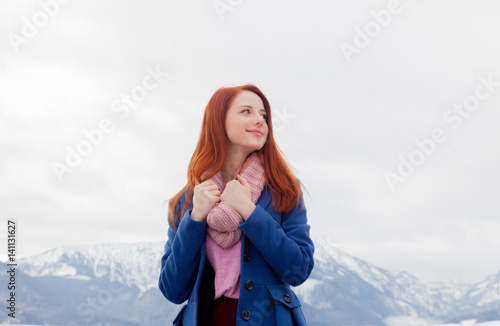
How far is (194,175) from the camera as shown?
7.10 feet

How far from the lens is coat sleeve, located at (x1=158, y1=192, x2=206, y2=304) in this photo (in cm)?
195

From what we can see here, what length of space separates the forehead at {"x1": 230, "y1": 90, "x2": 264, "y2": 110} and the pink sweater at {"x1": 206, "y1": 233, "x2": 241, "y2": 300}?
579mm

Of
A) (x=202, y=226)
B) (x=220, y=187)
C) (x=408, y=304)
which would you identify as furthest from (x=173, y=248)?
(x=408, y=304)

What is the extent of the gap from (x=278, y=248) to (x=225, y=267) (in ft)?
0.76

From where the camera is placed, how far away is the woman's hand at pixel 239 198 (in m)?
1.93

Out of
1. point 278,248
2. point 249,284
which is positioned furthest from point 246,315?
point 278,248

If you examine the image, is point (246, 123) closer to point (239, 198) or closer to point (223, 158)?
point (223, 158)

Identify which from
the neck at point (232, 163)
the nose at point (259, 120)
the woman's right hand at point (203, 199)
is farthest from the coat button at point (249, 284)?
the nose at point (259, 120)

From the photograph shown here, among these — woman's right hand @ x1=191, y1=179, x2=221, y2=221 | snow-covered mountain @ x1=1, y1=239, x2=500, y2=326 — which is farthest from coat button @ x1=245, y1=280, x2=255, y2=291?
snow-covered mountain @ x1=1, y1=239, x2=500, y2=326

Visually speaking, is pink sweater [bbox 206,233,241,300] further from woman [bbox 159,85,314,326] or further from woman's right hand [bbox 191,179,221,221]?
woman's right hand [bbox 191,179,221,221]

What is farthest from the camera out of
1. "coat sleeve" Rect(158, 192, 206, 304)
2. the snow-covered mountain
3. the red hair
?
the snow-covered mountain

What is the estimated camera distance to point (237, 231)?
1965 mm

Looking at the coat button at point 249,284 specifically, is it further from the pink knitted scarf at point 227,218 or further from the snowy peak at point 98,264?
the snowy peak at point 98,264

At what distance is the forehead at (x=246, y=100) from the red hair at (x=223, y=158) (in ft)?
0.07
